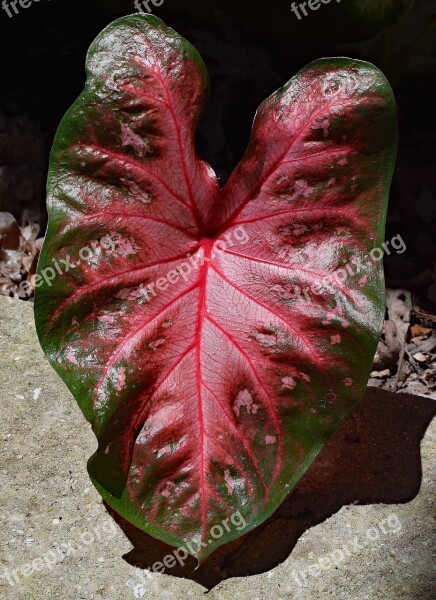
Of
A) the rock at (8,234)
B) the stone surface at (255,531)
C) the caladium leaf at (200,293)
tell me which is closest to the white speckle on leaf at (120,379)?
the caladium leaf at (200,293)

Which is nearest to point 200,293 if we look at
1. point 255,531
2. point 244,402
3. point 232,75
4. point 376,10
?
point 244,402

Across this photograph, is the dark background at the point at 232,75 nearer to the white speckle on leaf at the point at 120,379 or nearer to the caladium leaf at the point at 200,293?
the caladium leaf at the point at 200,293

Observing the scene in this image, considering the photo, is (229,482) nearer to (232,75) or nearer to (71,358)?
(71,358)

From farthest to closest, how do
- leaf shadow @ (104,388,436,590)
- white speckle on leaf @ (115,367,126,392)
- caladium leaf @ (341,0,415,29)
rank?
caladium leaf @ (341,0,415,29), leaf shadow @ (104,388,436,590), white speckle on leaf @ (115,367,126,392)

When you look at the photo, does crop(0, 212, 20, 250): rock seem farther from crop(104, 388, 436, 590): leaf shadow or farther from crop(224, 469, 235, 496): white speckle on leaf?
crop(224, 469, 235, 496): white speckle on leaf

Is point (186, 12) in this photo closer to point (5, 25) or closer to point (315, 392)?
point (5, 25)

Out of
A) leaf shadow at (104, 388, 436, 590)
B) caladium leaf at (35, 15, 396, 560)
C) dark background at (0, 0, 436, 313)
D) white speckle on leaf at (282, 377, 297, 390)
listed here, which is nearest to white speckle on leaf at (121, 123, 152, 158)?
caladium leaf at (35, 15, 396, 560)

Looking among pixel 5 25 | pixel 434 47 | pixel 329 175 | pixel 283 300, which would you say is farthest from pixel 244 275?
pixel 5 25
